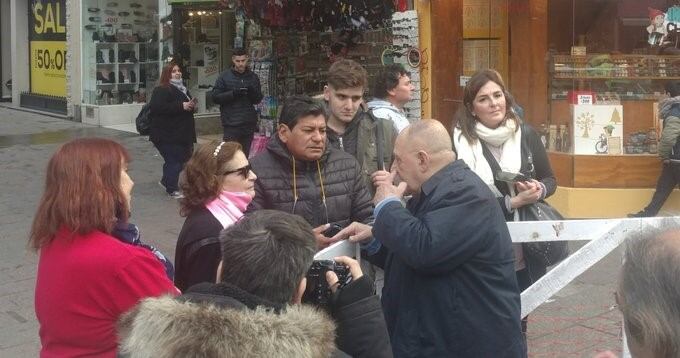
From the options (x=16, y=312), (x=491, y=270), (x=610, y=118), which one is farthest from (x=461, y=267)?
(x=610, y=118)

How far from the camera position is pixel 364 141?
4.89 metres

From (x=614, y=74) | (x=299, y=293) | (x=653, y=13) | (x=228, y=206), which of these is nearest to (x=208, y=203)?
(x=228, y=206)

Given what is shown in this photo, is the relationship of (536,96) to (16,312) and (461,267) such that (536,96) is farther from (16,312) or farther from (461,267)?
(461,267)

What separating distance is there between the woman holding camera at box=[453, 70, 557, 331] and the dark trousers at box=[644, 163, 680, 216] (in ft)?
14.8

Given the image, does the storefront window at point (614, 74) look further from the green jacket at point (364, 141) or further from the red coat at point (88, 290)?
the red coat at point (88, 290)

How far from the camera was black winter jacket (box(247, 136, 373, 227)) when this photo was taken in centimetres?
412

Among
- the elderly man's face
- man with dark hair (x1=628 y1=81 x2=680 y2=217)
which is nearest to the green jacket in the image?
the elderly man's face

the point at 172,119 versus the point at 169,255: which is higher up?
the point at 172,119

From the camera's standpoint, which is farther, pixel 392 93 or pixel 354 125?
pixel 392 93

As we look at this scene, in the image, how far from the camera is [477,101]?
4.63 meters

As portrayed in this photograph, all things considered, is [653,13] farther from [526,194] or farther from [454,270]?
[454,270]

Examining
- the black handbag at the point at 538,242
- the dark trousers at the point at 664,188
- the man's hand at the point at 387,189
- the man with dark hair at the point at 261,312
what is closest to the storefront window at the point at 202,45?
the dark trousers at the point at 664,188

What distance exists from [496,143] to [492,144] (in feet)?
0.07

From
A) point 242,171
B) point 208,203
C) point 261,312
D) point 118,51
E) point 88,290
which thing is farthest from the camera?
point 118,51
